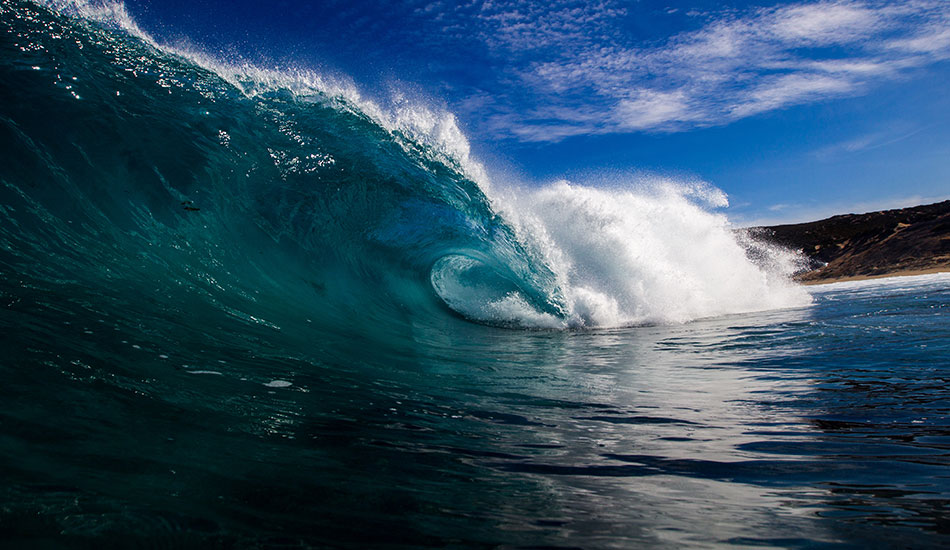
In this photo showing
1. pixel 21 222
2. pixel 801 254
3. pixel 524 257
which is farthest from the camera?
pixel 801 254

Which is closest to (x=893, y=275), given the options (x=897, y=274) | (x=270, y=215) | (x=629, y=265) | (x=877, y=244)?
(x=897, y=274)

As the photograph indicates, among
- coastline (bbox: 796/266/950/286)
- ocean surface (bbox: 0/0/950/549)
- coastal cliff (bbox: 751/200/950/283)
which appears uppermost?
coastal cliff (bbox: 751/200/950/283)

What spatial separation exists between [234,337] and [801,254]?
60.9 meters

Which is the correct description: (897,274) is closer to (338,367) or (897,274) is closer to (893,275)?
(893,275)

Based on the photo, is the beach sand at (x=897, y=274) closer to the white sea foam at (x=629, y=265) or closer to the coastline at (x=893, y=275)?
the coastline at (x=893, y=275)

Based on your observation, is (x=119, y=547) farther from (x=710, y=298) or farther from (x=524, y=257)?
(x=710, y=298)

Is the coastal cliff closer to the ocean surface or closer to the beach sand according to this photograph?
the beach sand

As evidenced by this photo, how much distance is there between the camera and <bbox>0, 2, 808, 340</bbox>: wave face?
505cm

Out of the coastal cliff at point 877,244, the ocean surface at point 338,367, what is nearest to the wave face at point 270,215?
the ocean surface at point 338,367

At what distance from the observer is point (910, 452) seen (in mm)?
2289

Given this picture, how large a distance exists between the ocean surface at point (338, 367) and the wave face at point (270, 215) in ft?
0.15

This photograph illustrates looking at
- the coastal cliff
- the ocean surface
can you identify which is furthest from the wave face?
the coastal cliff

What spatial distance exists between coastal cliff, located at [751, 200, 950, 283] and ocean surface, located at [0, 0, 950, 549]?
3592 cm

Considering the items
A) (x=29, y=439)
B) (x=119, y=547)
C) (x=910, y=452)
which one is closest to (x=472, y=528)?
(x=119, y=547)
